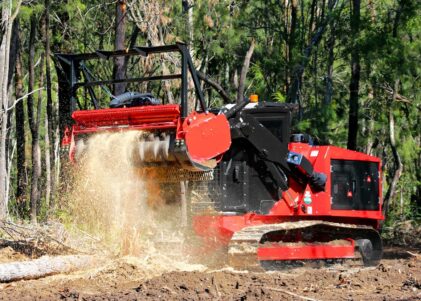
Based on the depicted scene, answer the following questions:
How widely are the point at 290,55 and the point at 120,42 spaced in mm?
6548

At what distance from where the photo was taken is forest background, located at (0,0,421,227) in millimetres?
21547

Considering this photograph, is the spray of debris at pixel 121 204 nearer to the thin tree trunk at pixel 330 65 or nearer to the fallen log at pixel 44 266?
the fallen log at pixel 44 266

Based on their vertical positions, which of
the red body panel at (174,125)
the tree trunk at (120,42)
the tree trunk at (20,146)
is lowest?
the tree trunk at (20,146)

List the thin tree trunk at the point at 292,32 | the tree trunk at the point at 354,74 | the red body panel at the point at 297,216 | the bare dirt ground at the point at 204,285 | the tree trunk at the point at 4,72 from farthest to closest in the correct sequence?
the thin tree trunk at the point at 292,32 < the tree trunk at the point at 354,74 < the tree trunk at the point at 4,72 < the red body panel at the point at 297,216 < the bare dirt ground at the point at 204,285

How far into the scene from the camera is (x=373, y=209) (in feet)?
47.2

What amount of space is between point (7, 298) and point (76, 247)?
3727 millimetres

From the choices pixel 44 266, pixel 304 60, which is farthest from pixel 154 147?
pixel 304 60

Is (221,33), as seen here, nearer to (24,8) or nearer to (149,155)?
(24,8)

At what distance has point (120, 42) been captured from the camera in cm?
2097

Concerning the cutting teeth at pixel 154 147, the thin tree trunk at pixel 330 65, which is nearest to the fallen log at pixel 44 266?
the cutting teeth at pixel 154 147

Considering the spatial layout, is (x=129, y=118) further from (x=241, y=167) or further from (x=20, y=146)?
(x=20, y=146)

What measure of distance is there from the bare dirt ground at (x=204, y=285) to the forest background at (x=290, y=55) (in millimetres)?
8905

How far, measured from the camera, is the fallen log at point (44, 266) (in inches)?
426

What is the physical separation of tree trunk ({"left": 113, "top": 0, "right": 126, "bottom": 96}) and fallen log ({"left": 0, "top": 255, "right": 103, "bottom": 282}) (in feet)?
27.6
